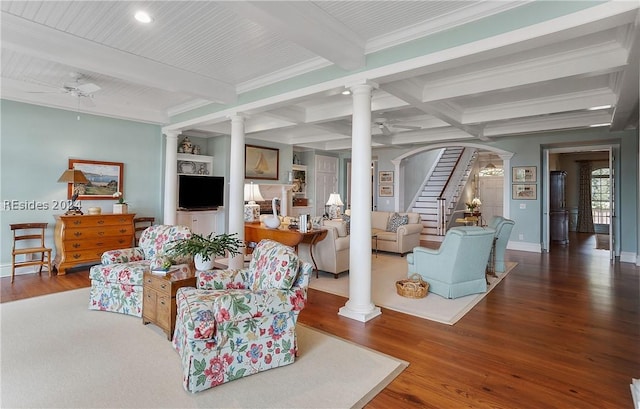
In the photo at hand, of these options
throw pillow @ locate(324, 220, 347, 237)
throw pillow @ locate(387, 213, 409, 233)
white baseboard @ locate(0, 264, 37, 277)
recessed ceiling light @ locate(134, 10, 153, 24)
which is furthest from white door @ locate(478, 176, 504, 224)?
white baseboard @ locate(0, 264, 37, 277)

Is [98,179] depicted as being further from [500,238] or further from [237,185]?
[500,238]

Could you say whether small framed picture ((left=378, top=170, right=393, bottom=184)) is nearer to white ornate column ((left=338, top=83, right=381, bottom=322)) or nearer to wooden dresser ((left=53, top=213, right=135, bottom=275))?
white ornate column ((left=338, top=83, right=381, bottom=322))

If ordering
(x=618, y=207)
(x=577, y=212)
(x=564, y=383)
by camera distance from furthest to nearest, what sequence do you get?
(x=577, y=212)
(x=618, y=207)
(x=564, y=383)

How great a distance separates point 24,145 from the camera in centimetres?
509

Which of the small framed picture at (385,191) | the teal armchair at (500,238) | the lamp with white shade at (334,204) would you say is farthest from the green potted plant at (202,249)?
the small framed picture at (385,191)

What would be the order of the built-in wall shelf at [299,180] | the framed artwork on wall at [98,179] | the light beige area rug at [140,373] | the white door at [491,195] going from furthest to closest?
1. the white door at [491,195]
2. the built-in wall shelf at [299,180]
3. the framed artwork on wall at [98,179]
4. the light beige area rug at [140,373]

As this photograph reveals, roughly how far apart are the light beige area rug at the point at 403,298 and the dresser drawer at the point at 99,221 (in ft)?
11.4

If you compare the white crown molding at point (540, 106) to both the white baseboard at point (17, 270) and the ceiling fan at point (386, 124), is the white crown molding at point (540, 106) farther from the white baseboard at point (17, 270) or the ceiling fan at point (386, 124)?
the white baseboard at point (17, 270)

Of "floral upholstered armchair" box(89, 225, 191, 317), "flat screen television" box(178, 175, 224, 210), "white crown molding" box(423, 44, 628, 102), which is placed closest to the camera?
"white crown molding" box(423, 44, 628, 102)

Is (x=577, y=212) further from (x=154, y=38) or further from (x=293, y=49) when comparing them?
(x=154, y=38)

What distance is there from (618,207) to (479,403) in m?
7.13

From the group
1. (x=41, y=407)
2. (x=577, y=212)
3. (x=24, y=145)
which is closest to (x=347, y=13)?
(x=41, y=407)

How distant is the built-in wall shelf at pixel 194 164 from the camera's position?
714cm

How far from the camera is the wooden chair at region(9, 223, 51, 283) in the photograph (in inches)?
190
